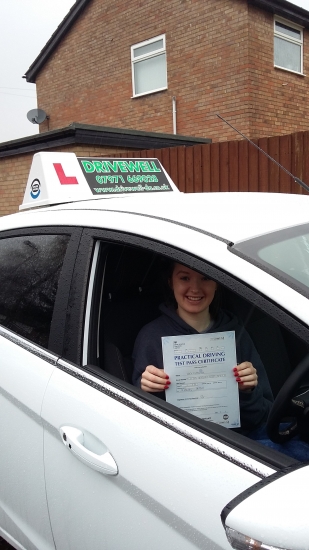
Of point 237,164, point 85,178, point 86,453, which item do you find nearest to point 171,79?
point 237,164

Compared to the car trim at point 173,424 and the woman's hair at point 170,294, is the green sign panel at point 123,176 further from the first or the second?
the car trim at point 173,424

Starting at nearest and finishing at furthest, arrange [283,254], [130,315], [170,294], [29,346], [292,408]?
[292,408] < [283,254] < [29,346] < [170,294] < [130,315]

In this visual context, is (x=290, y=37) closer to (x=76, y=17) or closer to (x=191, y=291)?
(x=76, y=17)

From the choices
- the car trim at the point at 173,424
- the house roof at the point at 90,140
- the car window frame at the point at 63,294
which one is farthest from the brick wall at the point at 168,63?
the car trim at the point at 173,424

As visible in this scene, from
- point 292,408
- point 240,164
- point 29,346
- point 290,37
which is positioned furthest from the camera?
point 290,37

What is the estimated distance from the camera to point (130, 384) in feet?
5.08

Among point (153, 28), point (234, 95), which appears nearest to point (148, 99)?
point (153, 28)

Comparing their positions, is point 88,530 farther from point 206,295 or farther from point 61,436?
point 206,295

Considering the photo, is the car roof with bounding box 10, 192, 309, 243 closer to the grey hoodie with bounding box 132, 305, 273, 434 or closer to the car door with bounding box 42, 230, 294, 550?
the car door with bounding box 42, 230, 294, 550

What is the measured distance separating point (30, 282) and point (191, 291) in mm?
652

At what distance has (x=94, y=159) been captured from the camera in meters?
2.81

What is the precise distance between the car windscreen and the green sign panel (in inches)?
50.9

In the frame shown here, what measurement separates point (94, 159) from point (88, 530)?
199 cm

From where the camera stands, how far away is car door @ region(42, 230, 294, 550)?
1.13 meters
